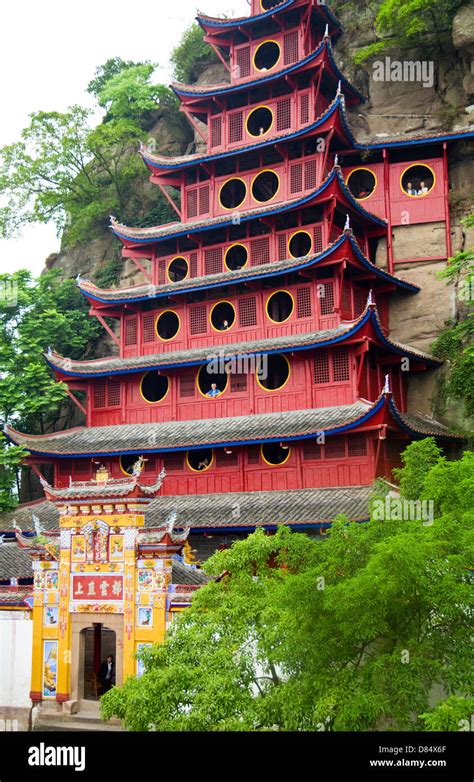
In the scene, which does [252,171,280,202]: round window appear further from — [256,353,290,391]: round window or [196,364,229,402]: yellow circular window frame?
[196,364,229,402]: yellow circular window frame

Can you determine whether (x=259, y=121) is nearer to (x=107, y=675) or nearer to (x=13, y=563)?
(x=13, y=563)

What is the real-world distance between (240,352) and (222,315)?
343 cm

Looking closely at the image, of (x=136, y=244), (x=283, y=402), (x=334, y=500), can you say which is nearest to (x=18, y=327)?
(x=136, y=244)

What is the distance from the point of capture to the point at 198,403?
3161cm

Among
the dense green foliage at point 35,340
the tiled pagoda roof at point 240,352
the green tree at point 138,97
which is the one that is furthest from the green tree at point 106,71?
the tiled pagoda roof at point 240,352

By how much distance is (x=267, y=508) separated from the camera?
26.7 m

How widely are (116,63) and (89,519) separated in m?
36.8

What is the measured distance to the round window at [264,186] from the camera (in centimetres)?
3416

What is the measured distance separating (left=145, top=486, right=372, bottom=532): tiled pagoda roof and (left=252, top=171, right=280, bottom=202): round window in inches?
467

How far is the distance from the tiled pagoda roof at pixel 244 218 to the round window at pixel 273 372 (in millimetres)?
5311

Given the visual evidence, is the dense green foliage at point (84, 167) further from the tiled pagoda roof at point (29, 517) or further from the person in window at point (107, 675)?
the person in window at point (107, 675)

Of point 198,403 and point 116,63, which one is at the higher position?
point 116,63

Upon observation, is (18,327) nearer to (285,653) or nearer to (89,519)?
(89,519)

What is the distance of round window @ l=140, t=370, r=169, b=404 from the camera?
1305 inches
